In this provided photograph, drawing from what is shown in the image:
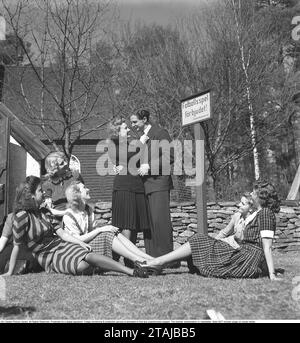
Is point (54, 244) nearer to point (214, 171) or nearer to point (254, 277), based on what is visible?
point (254, 277)

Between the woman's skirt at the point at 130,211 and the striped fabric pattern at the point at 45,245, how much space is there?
771 millimetres

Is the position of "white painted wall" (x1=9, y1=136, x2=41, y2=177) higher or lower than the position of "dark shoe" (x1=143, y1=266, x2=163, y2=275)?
higher

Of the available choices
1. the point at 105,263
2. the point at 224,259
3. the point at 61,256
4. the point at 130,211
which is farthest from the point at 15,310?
the point at 130,211

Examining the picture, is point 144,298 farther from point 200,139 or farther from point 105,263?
point 200,139

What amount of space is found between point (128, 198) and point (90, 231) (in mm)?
550

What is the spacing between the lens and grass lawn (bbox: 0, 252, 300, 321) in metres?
3.64

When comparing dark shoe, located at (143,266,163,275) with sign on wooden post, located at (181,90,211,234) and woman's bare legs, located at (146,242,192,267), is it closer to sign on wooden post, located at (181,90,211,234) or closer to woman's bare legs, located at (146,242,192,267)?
woman's bare legs, located at (146,242,192,267)

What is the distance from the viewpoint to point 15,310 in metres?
3.81

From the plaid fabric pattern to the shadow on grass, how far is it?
186 cm

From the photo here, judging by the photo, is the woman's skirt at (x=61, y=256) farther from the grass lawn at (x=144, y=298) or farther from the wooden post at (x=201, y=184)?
the wooden post at (x=201, y=184)

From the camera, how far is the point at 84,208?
239 inches

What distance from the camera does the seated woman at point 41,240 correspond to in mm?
5289

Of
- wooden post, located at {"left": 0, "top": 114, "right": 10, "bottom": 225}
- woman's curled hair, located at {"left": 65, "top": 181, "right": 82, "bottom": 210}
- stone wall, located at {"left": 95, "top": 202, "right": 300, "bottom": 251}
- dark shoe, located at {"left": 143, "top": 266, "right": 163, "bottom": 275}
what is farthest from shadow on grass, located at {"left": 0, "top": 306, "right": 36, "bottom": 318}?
stone wall, located at {"left": 95, "top": 202, "right": 300, "bottom": 251}

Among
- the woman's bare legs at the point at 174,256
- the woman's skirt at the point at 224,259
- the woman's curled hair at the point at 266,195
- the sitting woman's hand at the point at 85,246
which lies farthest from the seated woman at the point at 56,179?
the woman's curled hair at the point at 266,195
